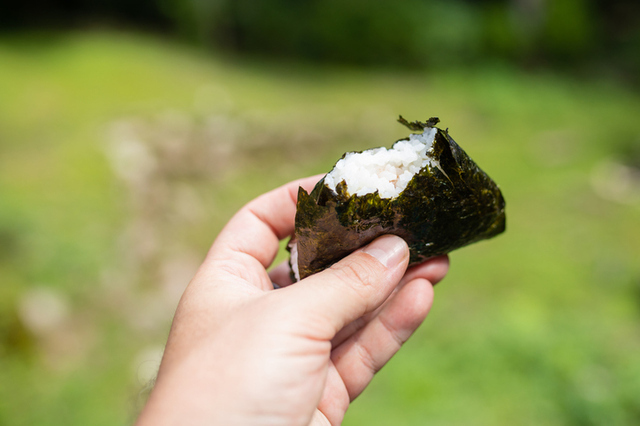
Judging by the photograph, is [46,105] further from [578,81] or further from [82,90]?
[578,81]

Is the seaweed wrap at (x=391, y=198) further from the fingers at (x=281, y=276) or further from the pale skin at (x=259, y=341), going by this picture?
the fingers at (x=281, y=276)

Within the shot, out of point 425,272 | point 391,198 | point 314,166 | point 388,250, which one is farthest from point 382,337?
point 314,166

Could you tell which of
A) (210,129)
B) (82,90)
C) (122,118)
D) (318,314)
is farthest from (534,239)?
(82,90)

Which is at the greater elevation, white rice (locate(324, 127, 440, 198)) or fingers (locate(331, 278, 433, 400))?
white rice (locate(324, 127, 440, 198))

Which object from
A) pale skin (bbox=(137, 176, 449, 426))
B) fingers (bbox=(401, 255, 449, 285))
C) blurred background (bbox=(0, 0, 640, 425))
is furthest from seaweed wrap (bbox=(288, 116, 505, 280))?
blurred background (bbox=(0, 0, 640, 425))

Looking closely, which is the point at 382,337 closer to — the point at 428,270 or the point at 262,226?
the point at 428,270

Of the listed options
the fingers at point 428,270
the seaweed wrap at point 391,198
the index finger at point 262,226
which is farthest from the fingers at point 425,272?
the index finger at point 262,226

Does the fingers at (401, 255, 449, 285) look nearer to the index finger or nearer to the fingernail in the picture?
the fingernail
